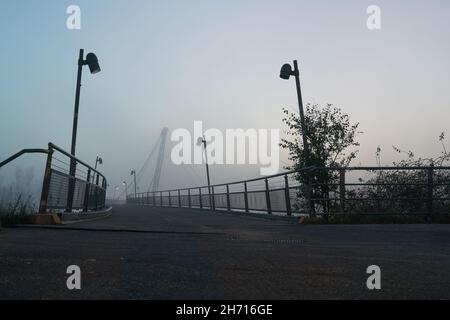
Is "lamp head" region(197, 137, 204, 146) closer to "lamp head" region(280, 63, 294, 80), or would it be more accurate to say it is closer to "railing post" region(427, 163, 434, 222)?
"lamp head" region(280, 63, 294, 80)

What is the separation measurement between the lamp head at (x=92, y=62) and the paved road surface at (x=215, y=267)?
7.98 meters

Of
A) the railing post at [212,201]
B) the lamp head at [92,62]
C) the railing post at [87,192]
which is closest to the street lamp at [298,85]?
the lamp head at [92,62]

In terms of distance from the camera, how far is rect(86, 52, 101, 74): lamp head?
1364 centimetres

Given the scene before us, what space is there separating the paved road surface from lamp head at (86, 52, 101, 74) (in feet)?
26.2

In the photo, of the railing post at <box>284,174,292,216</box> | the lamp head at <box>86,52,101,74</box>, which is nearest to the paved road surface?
the railing post at <box>284,174,292,216</box>

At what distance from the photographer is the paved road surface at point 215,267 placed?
10.7ft

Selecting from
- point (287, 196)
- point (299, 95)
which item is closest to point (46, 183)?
point (287, 196)

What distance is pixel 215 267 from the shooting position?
4.20 meters

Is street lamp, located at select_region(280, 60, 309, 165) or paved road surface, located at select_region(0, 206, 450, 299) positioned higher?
street lamp, located at select_region(280, 60, 309, 165)

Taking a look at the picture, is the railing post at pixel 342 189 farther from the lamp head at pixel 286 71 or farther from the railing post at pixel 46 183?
the railing post at pixel 46 183

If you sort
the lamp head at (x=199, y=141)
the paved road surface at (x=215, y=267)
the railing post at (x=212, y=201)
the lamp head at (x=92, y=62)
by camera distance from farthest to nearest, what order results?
the lamp head at (x=199, y=141)
the railing post at (x=212, y=201)
the lamp head at (x=92, y=62)
the paved road surface at (x=215, y=267)

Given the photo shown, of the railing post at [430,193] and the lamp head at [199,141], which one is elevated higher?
the lamp head at [199,141]
